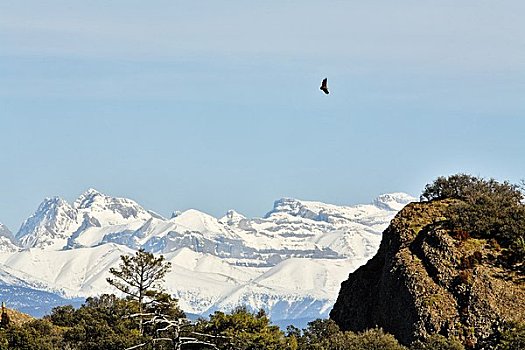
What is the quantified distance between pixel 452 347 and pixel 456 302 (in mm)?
6814

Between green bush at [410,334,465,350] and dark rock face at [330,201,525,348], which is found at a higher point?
dark rock face at [330,201,525,348]

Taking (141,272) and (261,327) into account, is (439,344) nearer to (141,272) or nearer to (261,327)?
(261,327)

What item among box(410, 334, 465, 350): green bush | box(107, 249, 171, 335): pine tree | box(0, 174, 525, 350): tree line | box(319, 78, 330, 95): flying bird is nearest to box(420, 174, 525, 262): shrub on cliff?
box(0, 174, 525, 350): tree line

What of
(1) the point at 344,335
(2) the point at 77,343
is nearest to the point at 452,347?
(1) the point at 344,335

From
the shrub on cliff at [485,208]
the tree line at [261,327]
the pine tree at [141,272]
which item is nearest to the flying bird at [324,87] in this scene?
the tree line at [261,327]

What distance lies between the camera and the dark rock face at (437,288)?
88.8 metres

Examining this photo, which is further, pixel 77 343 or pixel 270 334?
pixel 77 343

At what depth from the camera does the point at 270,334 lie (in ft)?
312

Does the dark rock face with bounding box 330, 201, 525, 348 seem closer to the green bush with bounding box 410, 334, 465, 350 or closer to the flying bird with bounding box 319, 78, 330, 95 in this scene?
the green bush with bounding box 410, 334, 465, 350

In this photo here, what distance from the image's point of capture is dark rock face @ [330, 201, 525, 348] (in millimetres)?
88812

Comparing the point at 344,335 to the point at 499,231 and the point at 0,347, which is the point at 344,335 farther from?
the point at 0,347

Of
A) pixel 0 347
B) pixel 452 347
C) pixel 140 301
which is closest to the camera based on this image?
pixel 452 347

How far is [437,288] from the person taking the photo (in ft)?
301

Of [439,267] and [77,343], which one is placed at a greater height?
[439,267]
